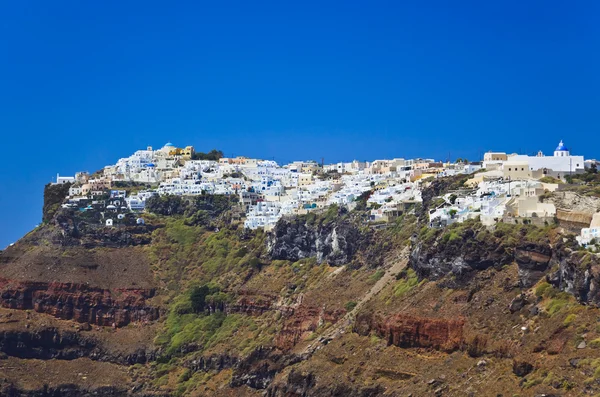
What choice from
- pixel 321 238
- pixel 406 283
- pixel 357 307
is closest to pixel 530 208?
pixel 406 283

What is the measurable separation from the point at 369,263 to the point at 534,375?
149 ft

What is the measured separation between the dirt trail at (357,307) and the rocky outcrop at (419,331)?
7.48m

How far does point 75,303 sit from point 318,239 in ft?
87.6

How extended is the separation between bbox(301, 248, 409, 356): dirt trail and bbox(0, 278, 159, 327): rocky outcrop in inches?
1390

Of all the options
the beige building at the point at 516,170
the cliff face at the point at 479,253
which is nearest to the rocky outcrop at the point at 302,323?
the cliff face at the point at 479,253

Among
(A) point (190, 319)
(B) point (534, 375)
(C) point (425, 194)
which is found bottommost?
(B) point (534, 375)

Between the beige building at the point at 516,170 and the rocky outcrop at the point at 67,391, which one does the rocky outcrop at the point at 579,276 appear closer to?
the beige building at the point at 516,170

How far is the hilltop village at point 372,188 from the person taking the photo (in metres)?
121

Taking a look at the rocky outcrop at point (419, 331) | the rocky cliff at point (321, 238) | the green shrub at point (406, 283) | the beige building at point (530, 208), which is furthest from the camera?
the rocky cliff at point (321, 238)

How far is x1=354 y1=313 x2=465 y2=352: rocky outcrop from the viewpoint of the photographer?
105 m

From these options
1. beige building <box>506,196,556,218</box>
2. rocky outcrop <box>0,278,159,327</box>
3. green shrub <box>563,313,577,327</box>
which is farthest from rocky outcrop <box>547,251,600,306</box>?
rocky outcrop <box>0,278,159,327</box>

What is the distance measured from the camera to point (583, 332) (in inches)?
3669

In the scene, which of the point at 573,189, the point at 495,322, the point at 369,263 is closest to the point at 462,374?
the point at 495,322

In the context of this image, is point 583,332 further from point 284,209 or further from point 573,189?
point 284,209
